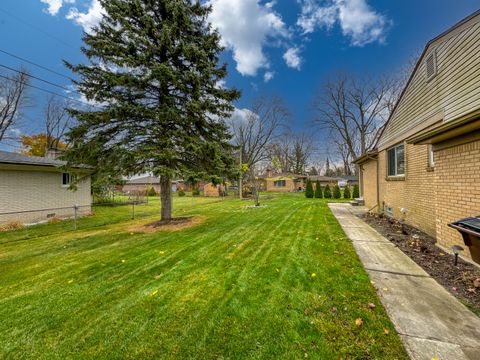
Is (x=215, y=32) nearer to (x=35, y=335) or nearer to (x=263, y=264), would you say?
(x=263, y=264)

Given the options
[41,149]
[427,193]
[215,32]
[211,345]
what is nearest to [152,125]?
[215,32]

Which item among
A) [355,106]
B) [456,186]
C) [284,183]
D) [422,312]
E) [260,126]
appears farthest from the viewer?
[284,183]

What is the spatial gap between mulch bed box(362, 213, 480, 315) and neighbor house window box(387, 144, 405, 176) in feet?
7.79

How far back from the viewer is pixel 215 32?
324 inches

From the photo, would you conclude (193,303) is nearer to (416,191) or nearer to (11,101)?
(416,191)

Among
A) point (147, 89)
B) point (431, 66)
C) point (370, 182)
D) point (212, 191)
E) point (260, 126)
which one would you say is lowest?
point (212, 191)

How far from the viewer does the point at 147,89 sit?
775cm

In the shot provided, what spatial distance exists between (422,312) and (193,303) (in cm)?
280

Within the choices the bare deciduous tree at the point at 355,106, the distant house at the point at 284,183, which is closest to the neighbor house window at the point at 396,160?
the bare deciduous tree at the point at 355,106

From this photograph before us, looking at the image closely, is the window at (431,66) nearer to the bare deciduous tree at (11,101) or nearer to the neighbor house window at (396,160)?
the neighbor house window at (396,160)

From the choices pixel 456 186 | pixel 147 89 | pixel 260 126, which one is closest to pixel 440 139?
pixel 456 186

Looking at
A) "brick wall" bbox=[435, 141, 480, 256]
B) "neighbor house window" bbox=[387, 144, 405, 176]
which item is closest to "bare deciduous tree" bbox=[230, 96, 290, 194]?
"neighbor house window" bbox=[387, 144, 405, 176]

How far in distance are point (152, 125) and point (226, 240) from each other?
16.0 ft

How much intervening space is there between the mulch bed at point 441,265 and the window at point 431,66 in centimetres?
444
